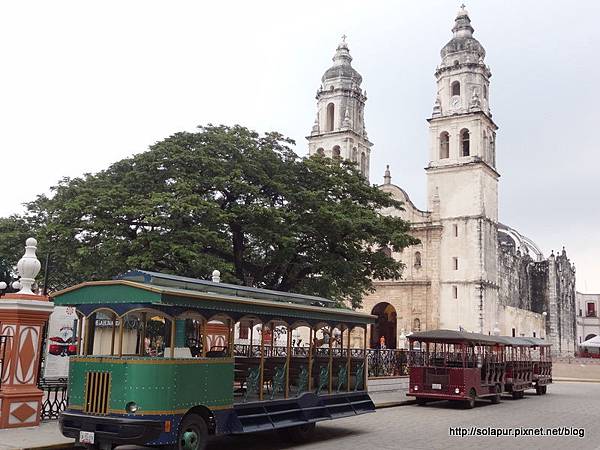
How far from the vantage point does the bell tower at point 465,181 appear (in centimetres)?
4347

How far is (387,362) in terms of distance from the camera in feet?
89.2

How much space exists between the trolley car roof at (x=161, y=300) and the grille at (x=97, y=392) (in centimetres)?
99

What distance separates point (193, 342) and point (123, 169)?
1339 cm

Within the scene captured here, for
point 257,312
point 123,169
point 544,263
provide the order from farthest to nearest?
point 544,263 → point 123,169 → point 257,312

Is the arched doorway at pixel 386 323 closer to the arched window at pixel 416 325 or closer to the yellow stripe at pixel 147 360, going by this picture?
the arched window at pixel 416 325

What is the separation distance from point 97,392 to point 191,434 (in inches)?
60.6

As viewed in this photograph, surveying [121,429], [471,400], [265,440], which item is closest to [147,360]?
[121,429]

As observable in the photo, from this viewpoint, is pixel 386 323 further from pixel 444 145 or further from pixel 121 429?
pixel 121 429

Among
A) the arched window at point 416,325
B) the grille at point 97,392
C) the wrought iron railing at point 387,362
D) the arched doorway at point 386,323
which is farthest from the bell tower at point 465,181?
the grille at point 97,392

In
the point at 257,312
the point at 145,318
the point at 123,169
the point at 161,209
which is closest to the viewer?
the point at 145,318

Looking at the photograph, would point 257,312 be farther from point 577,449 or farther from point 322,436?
point 577,449

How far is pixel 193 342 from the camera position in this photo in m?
10.5

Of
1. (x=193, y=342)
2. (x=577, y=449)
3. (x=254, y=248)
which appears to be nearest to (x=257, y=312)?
(x=193, y=342)

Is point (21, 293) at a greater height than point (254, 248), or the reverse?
point (254, 248)
